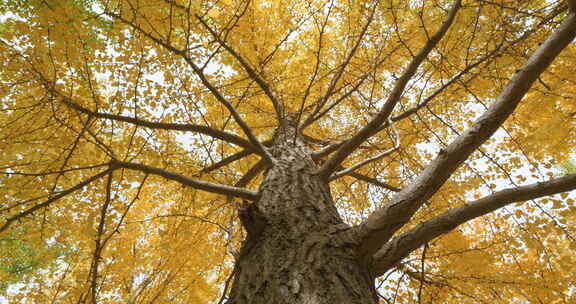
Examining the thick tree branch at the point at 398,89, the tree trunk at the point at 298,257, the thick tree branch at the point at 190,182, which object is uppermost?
the thick tree branch at the point at 398,89

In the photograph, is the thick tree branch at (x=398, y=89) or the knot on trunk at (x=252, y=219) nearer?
the knot on trunk at (x=252, y=219)

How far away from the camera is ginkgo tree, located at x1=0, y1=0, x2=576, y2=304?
1.42 metres

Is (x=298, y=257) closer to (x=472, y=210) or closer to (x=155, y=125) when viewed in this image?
(x=472, y=210)

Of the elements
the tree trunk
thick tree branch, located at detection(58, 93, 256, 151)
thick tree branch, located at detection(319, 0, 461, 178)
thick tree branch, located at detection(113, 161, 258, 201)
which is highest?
thick tree branch, located at detection(58, 93, 256, 151)

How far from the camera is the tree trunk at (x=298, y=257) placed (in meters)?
1.26

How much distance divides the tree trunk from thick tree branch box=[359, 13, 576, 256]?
0.52ft

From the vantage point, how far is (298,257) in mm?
1435

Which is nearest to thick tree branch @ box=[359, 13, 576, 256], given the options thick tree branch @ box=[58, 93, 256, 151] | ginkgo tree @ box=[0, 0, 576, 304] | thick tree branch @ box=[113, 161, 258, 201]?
ginkgo tree @ box=[0, 0, 576, 304]

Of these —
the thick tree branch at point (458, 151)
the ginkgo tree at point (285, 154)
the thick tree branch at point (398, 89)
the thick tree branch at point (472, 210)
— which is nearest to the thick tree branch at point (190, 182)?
the ginkgo tree at point (285, 154)

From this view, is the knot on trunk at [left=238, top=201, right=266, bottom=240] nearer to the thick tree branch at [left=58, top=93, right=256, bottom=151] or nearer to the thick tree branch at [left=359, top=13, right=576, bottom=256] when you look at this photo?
the thick tree branch at [left=359, top=13, right=576, bottom=256]

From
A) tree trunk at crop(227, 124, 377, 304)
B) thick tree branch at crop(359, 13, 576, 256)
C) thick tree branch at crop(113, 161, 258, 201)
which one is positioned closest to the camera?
tree trunk at crop(227, 124, 377, 304)

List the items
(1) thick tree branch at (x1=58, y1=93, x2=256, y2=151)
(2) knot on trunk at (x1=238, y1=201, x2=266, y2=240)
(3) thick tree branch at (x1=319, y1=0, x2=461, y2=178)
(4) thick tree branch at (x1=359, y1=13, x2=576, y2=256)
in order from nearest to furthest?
1. (4) thick tree branch at (x1=359, y1=13, x2=576, y2=256)
2. (2) knot on trunk at (x1=238, y1=201, x2=266, y2=240)
3. (3) thick tree branch at (x1=319, y1=0, x2=461, y2=178)
4. (1) thick tree branch at (x1=58, y1=93, x2=256, y2=151)

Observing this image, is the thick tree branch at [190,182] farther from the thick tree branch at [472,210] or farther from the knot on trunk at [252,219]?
the thick tree branch at [472,210]

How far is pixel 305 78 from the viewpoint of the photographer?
4.25 metres
